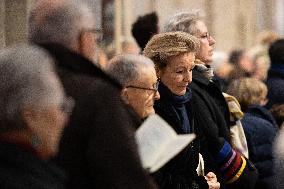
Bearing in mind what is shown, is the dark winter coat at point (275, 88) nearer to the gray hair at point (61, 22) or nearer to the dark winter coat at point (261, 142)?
the dark winter coat at point (261, 142)

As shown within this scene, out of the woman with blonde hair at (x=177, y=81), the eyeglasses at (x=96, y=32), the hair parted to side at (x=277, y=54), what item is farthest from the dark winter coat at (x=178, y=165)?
the hair parted to side at (x=277, y=54)

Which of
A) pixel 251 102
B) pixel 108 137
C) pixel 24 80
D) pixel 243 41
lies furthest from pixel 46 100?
pixel 243 41

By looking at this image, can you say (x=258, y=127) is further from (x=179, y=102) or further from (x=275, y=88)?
(x=179, y=102)

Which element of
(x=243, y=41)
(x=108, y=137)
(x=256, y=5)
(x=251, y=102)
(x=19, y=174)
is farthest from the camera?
(x=256, y=5)

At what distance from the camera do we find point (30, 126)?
163 inches

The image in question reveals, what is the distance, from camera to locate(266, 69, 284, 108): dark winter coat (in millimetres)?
9375

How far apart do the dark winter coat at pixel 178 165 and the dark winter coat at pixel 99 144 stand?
1301 mm

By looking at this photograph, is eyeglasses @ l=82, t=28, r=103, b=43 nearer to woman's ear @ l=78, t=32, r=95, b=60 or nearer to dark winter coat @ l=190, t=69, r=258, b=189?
woman's ear @ l=78, t=32, r=95, b=60

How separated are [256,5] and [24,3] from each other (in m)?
22.1

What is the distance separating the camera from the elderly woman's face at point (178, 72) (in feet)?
20.9

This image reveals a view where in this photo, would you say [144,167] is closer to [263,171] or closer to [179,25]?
[179,25]

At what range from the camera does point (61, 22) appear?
4832 millimetres

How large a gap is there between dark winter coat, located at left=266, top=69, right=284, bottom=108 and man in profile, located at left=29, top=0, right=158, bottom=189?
4.77 metres

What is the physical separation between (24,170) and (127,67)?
1.73m
